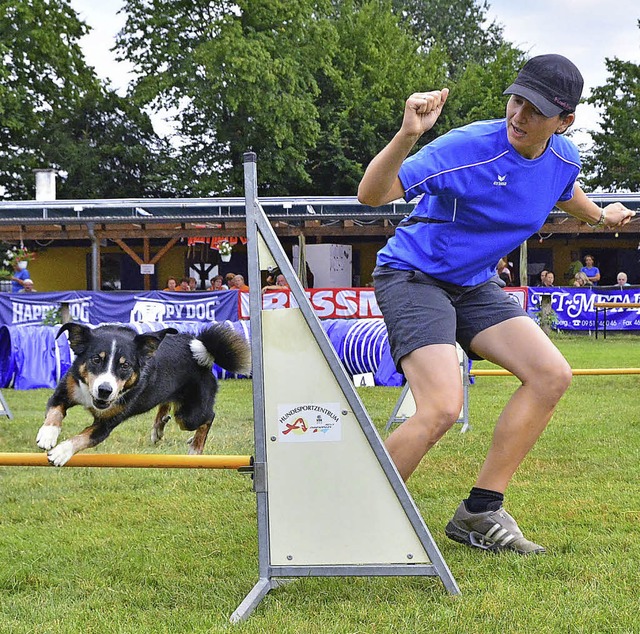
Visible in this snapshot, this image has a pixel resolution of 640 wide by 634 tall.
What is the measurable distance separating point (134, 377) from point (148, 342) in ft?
0.59

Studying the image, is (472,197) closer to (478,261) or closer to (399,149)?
(478,261)

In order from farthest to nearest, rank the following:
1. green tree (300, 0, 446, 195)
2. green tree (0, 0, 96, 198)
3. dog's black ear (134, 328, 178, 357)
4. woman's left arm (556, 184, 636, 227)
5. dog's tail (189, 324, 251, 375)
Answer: green tree (300, 0, 446, 195), green tree (0, 0, 96, 198), dog's tail (189, 324, 251, 375), dog's black ear (134, 328, 178, 357), woman's left arm (556, 184, 636, 227)

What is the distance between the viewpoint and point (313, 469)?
2.92 meters

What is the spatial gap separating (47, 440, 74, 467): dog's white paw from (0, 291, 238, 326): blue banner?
33.0 feet

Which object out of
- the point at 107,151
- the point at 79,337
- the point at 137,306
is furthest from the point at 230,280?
the point at 79,337

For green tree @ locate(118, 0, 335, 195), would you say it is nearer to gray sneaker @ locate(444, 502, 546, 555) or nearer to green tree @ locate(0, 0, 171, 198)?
green tree @ locate(0, 0, 171, 198)

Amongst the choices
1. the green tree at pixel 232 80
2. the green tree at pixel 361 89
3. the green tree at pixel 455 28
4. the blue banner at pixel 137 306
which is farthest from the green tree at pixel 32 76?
the green tree at pixel 455 28

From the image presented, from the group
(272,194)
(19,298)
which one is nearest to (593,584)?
(19,298)

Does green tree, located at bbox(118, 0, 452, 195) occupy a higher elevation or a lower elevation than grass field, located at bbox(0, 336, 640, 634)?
higher

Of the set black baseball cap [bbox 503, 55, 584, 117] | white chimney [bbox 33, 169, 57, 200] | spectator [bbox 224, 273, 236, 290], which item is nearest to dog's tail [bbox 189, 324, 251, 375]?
black baseball cap [bbox 503, 55, 584, 117]

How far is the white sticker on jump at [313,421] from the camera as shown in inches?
115

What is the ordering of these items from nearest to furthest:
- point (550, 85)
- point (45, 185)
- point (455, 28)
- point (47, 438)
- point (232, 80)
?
point (550, 85)
point (47, 438)
point (45, 185)
point (232, 80)
point (455, 28)

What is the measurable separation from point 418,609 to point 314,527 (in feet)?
1.42

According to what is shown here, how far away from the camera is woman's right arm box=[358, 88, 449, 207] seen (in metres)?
2.55
